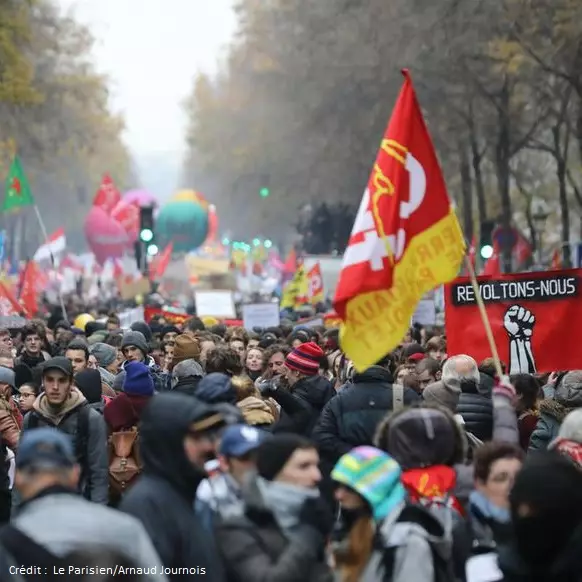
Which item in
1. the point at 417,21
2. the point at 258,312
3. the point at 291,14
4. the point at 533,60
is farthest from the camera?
the point at 291,14

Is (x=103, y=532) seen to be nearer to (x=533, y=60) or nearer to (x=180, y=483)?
(x=180, y=483)

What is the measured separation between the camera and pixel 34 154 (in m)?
44.5

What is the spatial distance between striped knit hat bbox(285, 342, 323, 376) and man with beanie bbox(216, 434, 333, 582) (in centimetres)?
421

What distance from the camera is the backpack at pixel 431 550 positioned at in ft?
17.2

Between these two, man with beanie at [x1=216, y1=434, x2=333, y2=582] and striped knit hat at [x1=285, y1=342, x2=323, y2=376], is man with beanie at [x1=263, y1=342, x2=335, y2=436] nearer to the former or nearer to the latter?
striped knit hat at [x1=285, y1=342, x2=323, y2=376]

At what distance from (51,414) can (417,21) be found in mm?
23275

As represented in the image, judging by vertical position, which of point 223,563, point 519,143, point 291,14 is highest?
point 291,14

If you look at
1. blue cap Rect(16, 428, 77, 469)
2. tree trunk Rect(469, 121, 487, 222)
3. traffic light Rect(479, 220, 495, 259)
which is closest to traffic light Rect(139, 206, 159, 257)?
traffic light Rect(479, 220, 495, 259)

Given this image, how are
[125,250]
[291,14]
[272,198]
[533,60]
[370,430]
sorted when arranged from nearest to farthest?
[370,430] < [533,60] < [291,14] < [125,250] < [272,198]

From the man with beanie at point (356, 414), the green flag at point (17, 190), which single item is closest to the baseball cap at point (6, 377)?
the man with beanie at point (356, 414)

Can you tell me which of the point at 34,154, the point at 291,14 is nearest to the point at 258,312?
the point at 291,14

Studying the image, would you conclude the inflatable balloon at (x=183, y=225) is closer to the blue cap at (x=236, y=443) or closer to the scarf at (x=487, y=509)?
the scarf at (x=487, y=509)

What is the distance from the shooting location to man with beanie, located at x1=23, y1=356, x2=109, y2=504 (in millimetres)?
7941

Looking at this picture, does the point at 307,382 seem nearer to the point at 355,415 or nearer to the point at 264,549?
the point at 355,415
